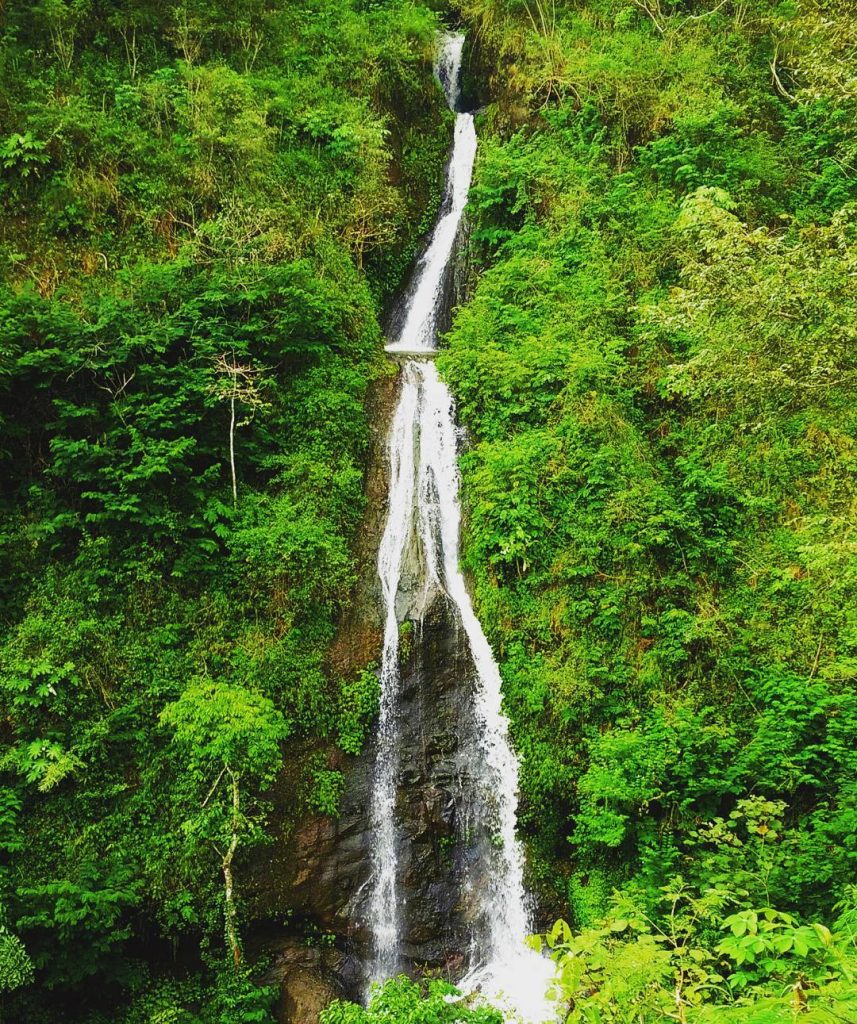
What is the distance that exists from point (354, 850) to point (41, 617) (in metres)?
5.23

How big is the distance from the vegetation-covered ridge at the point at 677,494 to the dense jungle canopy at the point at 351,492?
6 cm

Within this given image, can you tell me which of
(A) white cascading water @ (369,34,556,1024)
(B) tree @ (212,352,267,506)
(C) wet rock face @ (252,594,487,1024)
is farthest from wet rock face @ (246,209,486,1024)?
(B) tree @ (212,352,267,506)

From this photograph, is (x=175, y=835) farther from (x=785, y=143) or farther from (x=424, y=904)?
(x=785, y=143)

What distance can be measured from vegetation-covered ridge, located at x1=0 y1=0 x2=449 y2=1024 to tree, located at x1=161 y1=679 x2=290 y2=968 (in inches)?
1.5

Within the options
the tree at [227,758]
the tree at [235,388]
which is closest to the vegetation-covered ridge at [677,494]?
the tree at [227,758]

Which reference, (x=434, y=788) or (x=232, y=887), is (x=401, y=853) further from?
(x=232, y=887)

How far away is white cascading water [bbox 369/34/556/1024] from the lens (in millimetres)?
8141

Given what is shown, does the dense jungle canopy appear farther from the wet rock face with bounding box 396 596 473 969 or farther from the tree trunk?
the wet rock face with bounding box 396 596 473 969

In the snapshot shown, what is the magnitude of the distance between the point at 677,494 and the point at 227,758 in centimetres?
736

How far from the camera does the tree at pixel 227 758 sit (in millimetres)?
7727

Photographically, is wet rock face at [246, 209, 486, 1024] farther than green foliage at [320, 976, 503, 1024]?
Yes

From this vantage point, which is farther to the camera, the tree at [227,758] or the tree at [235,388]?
the tree at [235,388]

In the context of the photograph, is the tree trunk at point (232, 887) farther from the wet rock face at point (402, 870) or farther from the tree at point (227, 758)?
the wet rock face at point (402, 870)

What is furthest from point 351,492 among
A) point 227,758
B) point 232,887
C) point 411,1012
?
point 411,1012
